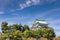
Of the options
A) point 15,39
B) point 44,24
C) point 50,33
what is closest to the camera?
point 15,39

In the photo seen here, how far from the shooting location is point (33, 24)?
171 ft

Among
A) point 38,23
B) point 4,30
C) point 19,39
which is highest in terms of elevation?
point 38,23

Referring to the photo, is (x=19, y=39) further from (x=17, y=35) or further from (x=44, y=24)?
(x=44, y=24)

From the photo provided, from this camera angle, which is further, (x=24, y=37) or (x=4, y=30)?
(x=4, y=30)

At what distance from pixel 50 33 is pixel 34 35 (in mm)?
3583

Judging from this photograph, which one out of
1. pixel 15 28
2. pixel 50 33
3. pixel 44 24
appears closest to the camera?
pixel 50 33

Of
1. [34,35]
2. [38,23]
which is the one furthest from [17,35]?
[38,23]

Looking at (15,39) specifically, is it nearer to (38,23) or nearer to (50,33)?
(50,33)

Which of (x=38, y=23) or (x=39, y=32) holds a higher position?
(x=38, y=23)

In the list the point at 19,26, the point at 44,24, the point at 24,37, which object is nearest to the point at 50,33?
the point at 24,37

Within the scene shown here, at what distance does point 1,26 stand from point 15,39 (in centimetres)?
807

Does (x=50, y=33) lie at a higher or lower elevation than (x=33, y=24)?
lower

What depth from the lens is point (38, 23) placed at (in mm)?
50625

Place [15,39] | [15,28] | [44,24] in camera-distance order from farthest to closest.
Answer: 1. [44,24]
2. [15,28]
3. [15,39]
